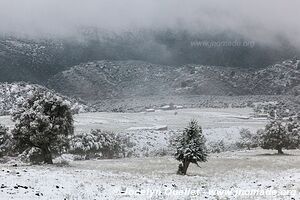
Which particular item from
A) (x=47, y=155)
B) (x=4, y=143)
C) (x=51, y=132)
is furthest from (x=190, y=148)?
(x=4, y=143)

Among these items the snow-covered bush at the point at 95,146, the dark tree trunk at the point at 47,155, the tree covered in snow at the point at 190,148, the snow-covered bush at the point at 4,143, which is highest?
the tree covered in snow at the point at 190,148

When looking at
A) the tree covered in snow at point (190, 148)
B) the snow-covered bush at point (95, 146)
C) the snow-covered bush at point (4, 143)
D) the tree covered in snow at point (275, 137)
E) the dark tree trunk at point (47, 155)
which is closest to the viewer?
the tree covered in snow at point (190, 148)

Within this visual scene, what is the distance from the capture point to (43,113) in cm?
5316

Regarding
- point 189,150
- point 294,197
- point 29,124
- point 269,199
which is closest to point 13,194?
point 269,199

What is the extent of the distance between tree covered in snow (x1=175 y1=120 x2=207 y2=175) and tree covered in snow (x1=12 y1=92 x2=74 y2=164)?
593 inches

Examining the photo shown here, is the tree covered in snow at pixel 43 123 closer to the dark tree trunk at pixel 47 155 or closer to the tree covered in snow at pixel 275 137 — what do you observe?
the dark tree trunk at pixel 47 155

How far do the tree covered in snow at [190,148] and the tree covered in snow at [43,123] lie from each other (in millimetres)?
15062

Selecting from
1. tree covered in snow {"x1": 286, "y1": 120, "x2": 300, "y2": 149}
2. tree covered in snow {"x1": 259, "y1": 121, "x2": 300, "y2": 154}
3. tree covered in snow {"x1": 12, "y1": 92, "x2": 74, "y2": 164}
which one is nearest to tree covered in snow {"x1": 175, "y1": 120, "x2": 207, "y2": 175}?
tree covered in snow {"x1": 12, "y1": 92, "x2": 74, "y2": 164}

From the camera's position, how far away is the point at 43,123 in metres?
52.5

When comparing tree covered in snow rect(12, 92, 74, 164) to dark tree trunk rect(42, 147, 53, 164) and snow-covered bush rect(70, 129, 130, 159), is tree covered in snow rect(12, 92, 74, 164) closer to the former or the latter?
dark tree trunk rect(42, 147, 53, 164)

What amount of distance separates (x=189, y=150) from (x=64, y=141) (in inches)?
651

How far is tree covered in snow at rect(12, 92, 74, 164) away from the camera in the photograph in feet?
172

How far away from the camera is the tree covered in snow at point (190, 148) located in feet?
158

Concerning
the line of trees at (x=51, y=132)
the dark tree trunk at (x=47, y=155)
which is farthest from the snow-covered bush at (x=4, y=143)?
the dark tree trunk at (x=47, y=155)
